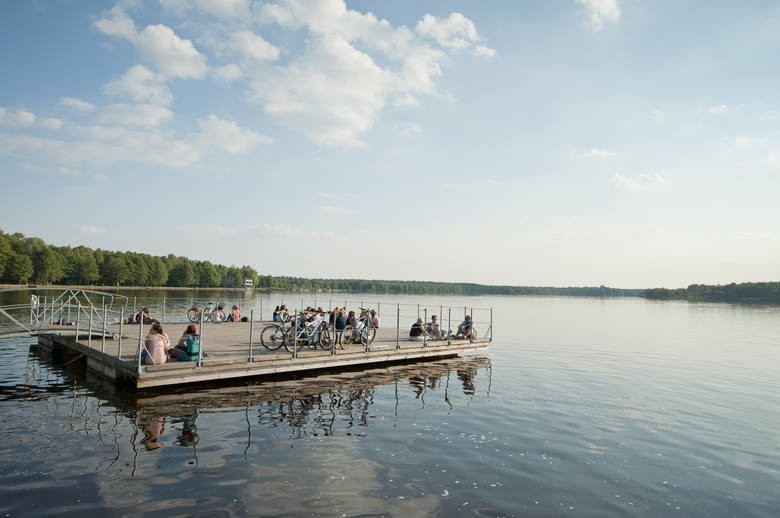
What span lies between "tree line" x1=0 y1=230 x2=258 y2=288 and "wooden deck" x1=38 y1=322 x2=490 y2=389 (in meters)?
98.4

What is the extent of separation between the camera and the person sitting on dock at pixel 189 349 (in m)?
16.1

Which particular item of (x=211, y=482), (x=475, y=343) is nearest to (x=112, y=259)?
(x=475, y=343)

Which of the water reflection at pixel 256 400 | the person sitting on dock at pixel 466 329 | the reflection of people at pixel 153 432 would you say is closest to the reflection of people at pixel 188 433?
the water reflection at pixel 256 400

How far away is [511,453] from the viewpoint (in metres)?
11.4

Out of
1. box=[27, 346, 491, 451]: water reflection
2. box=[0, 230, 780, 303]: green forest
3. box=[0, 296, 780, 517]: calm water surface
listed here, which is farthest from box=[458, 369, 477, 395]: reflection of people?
box=[0, 230, 780, 303]: green forest

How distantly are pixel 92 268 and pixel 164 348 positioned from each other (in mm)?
132019

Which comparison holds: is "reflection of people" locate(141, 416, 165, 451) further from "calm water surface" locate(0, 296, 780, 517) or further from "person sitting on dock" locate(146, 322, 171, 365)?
"person sitting on dock" locate(146, 322, 171, 365)

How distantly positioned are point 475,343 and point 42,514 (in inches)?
→ 916

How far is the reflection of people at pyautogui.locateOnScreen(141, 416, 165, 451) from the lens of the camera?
35.5ft

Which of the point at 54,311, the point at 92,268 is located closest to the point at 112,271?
the point at 92,268

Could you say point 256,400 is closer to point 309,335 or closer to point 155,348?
point 155,348

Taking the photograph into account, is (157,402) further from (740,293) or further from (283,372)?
(740,293)

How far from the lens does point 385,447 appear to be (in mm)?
11398

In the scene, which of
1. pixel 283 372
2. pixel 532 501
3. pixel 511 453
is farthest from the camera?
pixel 283 372
